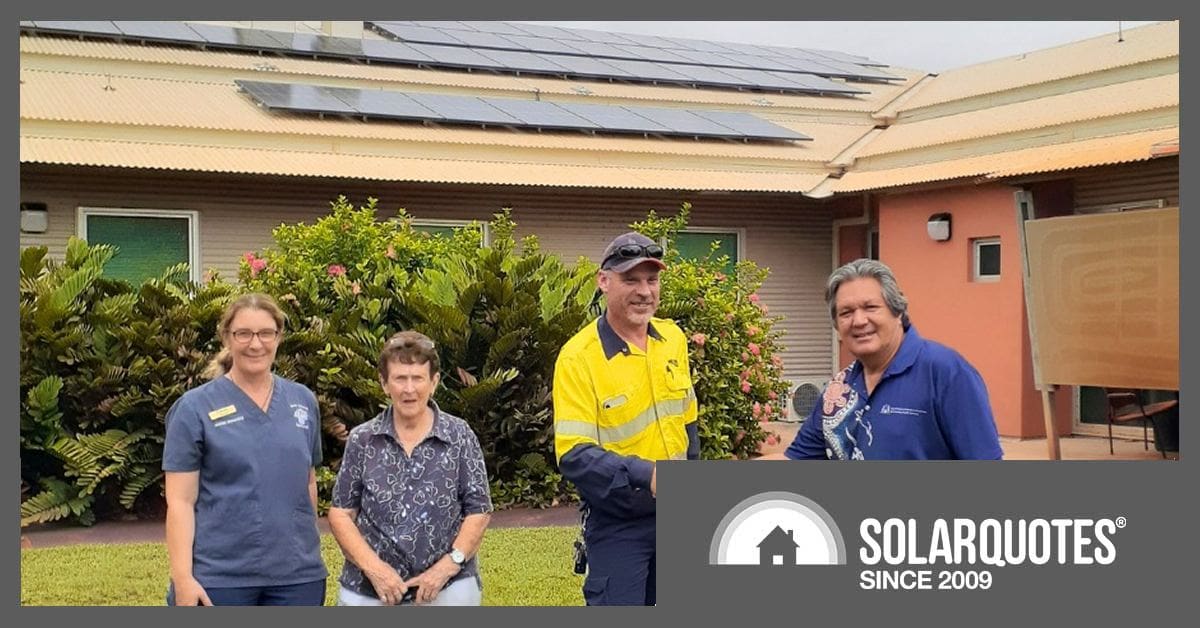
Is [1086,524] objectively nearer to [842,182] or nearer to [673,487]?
[673,487]

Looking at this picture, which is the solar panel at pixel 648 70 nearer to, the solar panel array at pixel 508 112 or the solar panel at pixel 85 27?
the solar panel array at pixel 508 112

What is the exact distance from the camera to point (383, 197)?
27.8 feet

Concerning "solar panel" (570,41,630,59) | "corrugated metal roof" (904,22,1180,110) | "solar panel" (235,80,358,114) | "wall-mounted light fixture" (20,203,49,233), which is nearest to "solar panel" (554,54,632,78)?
"solar panel" (570,41,630,59)

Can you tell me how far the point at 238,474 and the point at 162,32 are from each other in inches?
182

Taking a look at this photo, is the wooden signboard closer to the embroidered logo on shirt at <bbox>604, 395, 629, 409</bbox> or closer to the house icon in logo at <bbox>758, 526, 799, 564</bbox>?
the house icon in logo at <bbox>758, 526, 799, 564</bbox>

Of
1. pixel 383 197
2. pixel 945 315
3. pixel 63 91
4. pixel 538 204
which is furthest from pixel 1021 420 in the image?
pixel 63 91

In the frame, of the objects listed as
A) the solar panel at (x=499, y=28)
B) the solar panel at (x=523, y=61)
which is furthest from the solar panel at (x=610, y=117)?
the solar panel at (x=499, y=28)

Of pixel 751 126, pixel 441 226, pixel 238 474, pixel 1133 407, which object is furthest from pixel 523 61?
pixel 238 474

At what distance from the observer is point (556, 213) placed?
8539 mm

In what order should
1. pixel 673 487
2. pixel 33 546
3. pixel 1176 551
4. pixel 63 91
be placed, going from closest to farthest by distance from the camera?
pixel 673 487 → pixel 1176 551 → pixel 33 546 → pixel 63 91

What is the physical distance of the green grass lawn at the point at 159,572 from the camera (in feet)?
18.8

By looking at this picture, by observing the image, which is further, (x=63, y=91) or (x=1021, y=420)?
(x=63, y=91)

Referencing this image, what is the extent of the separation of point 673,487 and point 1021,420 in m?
3.49

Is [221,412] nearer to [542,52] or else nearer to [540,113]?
[542,52]
